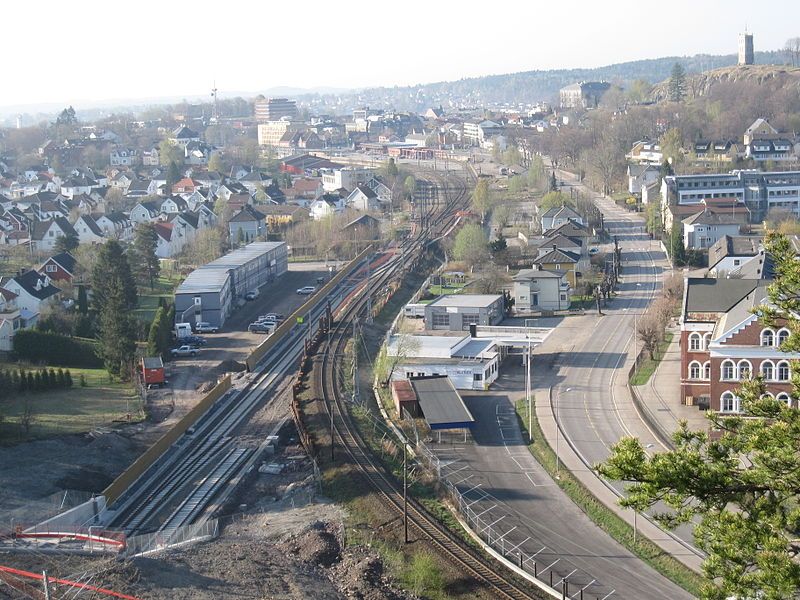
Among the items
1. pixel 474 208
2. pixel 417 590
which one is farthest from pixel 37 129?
pixel 417 590

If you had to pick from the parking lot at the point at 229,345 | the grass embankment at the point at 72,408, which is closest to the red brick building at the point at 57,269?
the parking lot at the point at 229,345

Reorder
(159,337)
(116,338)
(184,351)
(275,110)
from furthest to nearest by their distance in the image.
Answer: (275,110)
(184,351)
(159,337)
(116,338)

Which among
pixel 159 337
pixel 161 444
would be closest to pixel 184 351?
pixel 159 337

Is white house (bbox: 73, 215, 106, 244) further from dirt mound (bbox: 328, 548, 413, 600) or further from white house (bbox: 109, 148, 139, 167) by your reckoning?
dirt mound (bbox: 328, 548, 413, 600)

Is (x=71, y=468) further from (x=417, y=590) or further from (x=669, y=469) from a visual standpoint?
(x=669, y=469)

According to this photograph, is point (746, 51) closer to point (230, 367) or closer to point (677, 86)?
point (677, 86)

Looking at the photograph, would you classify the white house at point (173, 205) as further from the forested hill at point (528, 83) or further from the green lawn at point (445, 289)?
the forested hill at point (528, 83)

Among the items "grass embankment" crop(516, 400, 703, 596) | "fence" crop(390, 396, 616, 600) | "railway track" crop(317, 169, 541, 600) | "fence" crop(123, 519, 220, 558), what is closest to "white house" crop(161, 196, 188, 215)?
"railway track" crop(317, 169, 541, 600)
